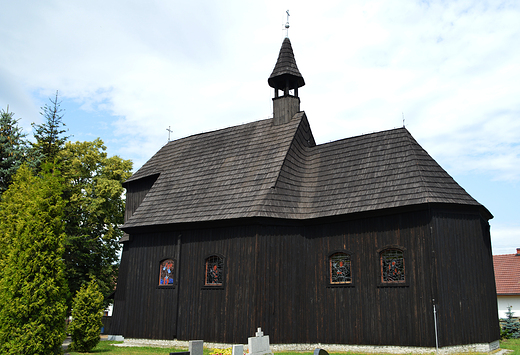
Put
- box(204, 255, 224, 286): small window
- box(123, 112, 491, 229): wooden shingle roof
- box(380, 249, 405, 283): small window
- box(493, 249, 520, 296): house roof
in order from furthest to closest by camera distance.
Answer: box(493, 249, 520, 296): house roof < box(204, 255, 224, 286): small window < box(123, 112, 491, 229): wooden shingle roof < box(380, 249, 405, 283): small window

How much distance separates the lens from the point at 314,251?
14.9m

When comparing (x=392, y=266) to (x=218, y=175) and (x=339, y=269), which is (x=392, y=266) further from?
(x=218, y=175)

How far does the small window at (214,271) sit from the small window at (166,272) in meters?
1.83

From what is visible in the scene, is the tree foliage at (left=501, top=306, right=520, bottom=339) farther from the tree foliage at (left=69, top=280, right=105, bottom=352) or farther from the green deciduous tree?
the green deciduous tree

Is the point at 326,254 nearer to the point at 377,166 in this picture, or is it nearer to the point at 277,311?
the point at 277,311

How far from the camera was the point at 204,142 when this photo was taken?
20.5m

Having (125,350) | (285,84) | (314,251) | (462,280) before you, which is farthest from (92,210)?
(462,280)

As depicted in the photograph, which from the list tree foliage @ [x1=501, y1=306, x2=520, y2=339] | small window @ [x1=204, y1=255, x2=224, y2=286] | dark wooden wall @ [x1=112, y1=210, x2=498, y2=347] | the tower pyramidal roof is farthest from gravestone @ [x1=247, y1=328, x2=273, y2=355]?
tree foliage @ [x1=501, y1=306, x2=520, y2=339]

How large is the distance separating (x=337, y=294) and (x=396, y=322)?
6.79 ft

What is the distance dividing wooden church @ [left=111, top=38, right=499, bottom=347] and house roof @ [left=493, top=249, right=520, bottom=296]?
559 inches

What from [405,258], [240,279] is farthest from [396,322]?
Result: [240,279]

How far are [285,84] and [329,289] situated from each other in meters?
9.40

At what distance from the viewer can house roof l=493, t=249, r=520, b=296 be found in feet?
87.2

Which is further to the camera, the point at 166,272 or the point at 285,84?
the point at 285,84
